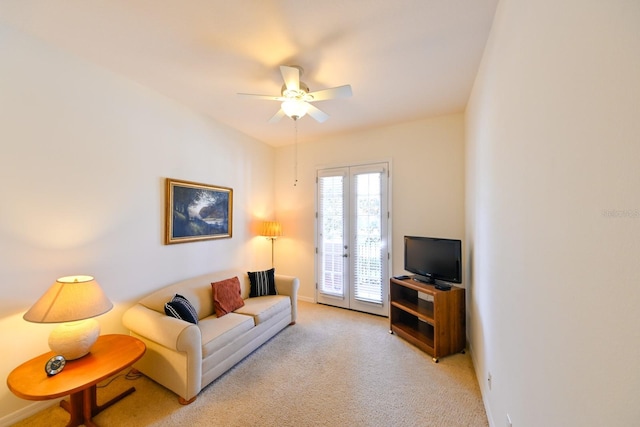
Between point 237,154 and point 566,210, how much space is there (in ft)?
12.7

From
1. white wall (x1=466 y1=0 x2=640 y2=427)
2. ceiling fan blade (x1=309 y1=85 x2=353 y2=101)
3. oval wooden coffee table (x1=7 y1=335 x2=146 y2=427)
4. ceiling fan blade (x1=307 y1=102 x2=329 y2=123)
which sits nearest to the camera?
white wall (x1=466 y1=0 x2=640 y2=427)

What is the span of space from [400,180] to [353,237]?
116cm

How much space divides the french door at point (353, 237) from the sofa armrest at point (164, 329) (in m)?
2.47

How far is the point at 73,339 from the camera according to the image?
5.97 feet

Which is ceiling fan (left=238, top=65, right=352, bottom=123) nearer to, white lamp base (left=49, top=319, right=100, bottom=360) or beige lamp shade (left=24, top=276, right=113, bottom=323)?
beige lamp shade (left=24, top=276, right=113, bottom=323)

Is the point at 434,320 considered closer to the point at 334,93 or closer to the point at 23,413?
the point at 334,93

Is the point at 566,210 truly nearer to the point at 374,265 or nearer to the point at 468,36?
the point at 468,36

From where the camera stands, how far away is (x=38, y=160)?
1.96 meters

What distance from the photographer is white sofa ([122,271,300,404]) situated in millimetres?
2037

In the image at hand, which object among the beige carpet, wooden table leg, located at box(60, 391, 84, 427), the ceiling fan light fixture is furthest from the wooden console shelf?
wooden table leg, located at box(60, 391, 84, 427)

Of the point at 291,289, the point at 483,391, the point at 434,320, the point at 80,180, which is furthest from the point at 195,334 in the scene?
the point at 483,391

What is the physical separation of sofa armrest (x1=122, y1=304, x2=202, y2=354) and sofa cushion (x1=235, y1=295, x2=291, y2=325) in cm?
81

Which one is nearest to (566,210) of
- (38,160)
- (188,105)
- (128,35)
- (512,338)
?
(512,338)

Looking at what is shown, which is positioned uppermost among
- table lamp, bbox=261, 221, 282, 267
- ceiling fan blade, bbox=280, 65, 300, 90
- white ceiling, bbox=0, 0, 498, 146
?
white ceiling, bbox=0, 0, 498, 146
